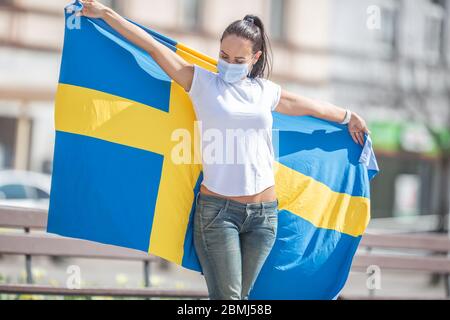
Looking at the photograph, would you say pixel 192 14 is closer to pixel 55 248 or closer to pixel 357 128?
pixel 55 248

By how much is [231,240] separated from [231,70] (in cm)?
81

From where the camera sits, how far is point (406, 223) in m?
27.3

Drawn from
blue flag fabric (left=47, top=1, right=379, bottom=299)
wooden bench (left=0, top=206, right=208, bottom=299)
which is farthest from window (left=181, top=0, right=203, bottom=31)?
blue flag fabric (left=47, top=1, right=379, bottom=299)

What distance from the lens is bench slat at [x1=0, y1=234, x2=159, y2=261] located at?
6672mm

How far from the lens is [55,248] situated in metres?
6.89

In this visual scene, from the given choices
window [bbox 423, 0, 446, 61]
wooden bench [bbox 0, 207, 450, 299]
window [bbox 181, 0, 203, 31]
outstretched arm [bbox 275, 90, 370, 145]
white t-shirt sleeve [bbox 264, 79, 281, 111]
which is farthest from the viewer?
window [bbox 423, 0, 446, 61]

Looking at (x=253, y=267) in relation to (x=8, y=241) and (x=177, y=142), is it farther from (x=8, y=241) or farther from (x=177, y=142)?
(x=8, y=241)

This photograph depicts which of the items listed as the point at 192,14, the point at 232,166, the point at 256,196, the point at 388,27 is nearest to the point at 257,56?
the point at 232,166

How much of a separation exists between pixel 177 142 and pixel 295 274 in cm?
97

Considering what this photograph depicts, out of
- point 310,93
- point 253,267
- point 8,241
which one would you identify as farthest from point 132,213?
point 310,93

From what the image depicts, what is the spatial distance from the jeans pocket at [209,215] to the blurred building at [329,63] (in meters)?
16.0

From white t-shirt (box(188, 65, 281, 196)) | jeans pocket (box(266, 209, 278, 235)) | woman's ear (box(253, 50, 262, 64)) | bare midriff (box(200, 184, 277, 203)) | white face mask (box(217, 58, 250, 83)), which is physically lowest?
jeans pocket (box(266, 209, 278, 235))

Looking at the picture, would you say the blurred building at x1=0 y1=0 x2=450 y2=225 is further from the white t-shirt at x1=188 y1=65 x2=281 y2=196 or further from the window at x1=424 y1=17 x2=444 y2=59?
the white t-shirt at x1=188 y1=65 x2=281 y2=196

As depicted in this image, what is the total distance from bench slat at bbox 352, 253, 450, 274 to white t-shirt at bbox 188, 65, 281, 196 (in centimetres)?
315
